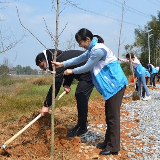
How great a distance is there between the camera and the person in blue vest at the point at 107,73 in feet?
10.3

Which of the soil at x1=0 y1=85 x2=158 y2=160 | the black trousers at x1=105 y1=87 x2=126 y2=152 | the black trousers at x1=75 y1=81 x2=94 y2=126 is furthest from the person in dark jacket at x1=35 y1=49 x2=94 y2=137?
the black trousers at x1=105 y1=87 x2=126 y2=152

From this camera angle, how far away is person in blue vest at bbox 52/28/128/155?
3133 millimetres

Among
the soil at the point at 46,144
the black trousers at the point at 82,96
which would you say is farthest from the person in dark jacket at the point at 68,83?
the soil at the point at 46,144

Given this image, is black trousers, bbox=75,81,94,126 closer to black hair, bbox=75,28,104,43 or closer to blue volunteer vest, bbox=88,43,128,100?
blue volunteer vest, bbox=88,43,128,100

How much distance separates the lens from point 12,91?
13062 millimetres

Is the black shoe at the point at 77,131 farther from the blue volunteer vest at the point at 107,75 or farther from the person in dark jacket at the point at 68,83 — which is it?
the blue volunteer vest at the point at 107,75

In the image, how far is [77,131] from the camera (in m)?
4.04

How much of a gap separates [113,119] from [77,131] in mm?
953

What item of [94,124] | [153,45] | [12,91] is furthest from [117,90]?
[153,45]

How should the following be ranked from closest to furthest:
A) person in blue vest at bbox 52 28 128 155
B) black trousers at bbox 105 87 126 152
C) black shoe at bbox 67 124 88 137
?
person in blue vest at bbox 52 28 128 155 → black trousers at bbox 105 87 126 152 → black shoe at bbox 67 124 88 137

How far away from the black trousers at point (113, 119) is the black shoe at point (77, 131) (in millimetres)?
772

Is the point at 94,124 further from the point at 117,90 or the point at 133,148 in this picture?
the point at 117,90

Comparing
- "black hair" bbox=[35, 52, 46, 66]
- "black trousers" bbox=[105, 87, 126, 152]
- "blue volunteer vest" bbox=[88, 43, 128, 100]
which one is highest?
"black hair" bbox=[35, 52, 46, 66]

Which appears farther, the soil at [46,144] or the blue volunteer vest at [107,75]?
the soil at [46,144]
